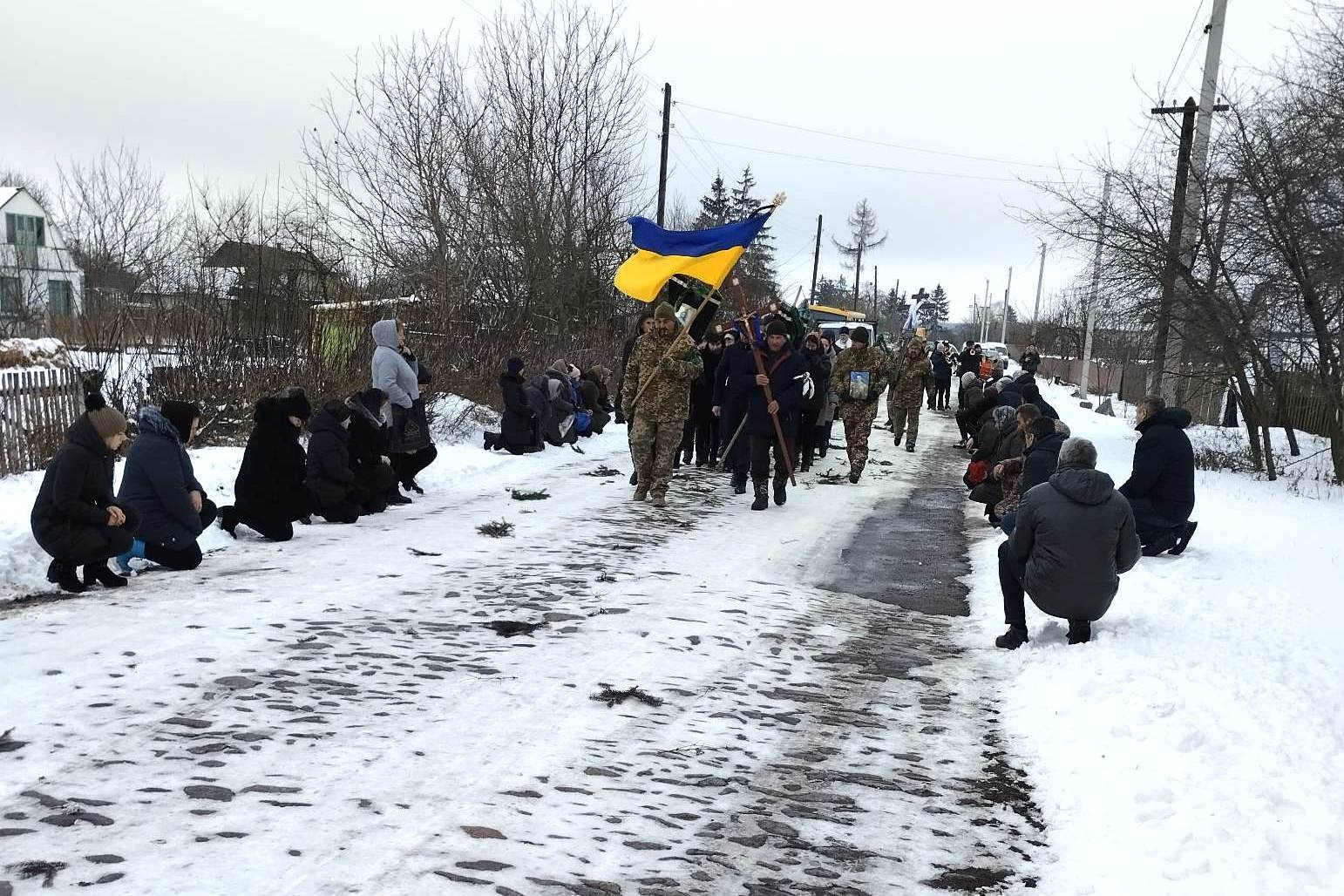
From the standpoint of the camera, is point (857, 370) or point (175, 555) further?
point (857, 370)

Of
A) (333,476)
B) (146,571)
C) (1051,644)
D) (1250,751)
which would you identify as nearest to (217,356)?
(333,476)

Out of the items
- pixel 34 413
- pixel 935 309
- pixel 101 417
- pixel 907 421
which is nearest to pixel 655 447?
pixel 101 417

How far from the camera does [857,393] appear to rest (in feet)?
45.6

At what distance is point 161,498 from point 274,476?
1.33 meters

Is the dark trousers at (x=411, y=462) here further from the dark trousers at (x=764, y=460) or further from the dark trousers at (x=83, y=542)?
the dark trousers at (x=83, y=542)

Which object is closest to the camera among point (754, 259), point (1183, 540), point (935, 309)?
point (1183, 540)

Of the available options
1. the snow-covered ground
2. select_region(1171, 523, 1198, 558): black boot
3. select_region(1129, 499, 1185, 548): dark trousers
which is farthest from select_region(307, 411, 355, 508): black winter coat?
select_region(1171, 523, 1198, 558): black boot

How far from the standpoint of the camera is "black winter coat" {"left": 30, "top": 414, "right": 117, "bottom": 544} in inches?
249

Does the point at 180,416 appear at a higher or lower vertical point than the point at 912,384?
lower

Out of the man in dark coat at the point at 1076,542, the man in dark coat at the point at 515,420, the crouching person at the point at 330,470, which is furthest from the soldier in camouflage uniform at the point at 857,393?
the man in dark coat at the point at 1076,542

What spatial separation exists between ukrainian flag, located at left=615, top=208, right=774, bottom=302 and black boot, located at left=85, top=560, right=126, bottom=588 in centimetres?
634

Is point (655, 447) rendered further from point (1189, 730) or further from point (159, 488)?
point (1189, 730)

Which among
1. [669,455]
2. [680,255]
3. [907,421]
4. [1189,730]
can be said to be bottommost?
[1189,730]

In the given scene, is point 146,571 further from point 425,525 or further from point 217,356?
point 217,356
